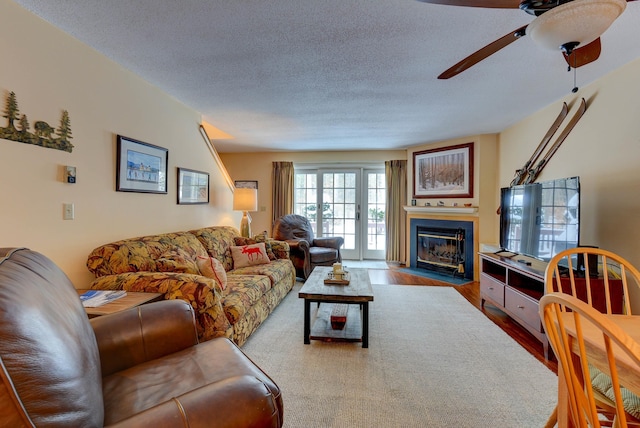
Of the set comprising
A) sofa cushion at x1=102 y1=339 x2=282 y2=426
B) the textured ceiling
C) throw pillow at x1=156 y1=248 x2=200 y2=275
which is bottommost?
sofa cushion at x1=102 y1=339 x2=282 y2=426

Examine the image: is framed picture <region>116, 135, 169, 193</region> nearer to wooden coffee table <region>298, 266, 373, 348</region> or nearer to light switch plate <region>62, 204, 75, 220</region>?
light switch plate <region>62, 204, 75, 220</region>

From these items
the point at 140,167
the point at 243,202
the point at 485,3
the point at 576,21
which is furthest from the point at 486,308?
the point at 140,167

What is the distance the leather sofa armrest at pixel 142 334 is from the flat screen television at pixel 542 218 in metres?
2.79

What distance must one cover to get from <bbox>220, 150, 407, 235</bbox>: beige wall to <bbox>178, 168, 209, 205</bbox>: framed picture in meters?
2.06

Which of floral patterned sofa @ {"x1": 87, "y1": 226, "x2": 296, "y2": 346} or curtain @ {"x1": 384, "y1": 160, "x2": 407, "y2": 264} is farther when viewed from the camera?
curtain @ {"x1": 384, "y1": 160, "x2": 407, "y2": 264}

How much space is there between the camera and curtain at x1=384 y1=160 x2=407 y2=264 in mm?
5621

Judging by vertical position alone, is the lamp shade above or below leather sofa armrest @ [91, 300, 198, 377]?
above


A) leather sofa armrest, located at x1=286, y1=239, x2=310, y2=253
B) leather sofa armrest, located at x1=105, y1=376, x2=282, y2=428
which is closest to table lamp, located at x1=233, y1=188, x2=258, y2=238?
leather sofa armrest, located at x1=286, y1=239, x2=310, y2=253

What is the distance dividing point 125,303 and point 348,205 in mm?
4613

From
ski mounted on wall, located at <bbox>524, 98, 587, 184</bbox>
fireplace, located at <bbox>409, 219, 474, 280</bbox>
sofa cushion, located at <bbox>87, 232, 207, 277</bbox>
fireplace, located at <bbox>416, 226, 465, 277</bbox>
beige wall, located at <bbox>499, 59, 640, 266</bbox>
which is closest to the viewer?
sofa cushion, located at <bbox>87, 232, 207, 277</bbox>

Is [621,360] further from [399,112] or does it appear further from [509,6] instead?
[399,112]

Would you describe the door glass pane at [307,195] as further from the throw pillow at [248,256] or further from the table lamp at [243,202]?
the throw pillow at [248,256]

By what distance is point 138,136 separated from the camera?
2.68m

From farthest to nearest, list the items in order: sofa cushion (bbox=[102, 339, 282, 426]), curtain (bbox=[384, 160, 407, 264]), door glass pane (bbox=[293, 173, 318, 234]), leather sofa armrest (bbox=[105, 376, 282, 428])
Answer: door glass pane (bbox=[293, 173, 318, 234]) < curtain (bbox=[384, 160, 407, 264]) < sofa cushion (bbox=[102, 339, 282, 426]) < leather sofa armrest (bbox=[105, 376, 282, 428])
